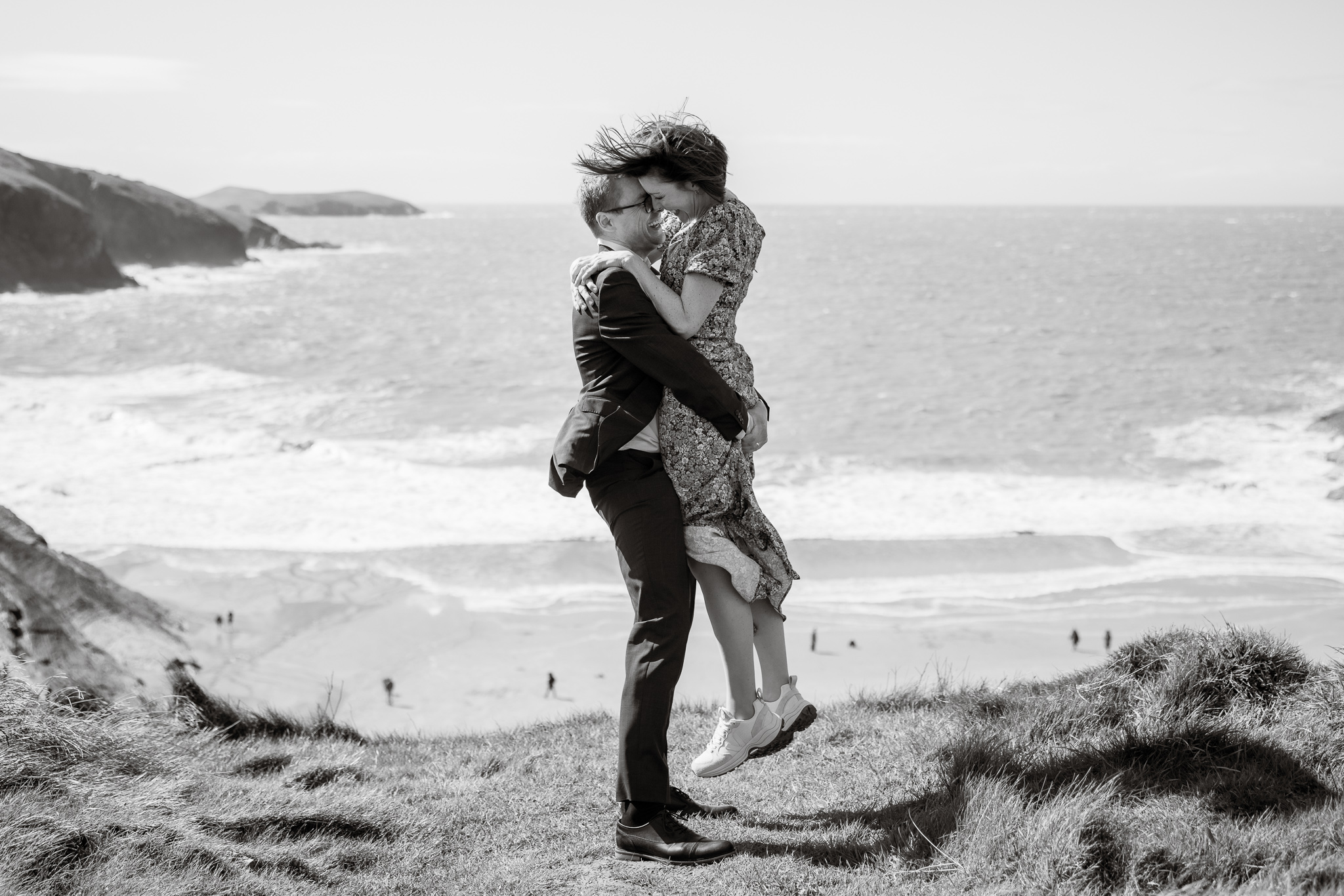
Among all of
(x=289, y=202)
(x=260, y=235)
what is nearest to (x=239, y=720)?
(x=260, y=235)

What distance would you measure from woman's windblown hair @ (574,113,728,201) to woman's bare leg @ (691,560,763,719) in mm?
1295

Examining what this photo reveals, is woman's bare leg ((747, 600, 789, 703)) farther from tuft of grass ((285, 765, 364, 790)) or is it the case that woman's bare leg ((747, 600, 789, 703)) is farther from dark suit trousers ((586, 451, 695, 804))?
tuft of grass ((285, 765, 364, 790))

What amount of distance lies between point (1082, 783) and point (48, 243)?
55.4m

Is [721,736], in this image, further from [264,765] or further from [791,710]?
[264,765]

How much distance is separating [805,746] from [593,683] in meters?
3.98

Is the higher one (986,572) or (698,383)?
(698,383)

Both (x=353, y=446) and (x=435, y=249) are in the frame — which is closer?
(x=353, y=446)

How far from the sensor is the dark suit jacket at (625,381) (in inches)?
133

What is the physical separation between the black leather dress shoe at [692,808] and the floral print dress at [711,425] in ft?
2.61

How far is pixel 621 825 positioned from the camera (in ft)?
11.6

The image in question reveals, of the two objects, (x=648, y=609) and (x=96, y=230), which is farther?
(x=96, y=230)

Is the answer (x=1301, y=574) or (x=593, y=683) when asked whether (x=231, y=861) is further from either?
(x=1301, y=574)

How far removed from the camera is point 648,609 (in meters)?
3.52

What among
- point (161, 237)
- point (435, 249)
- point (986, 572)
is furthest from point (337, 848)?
point (435, 249)
